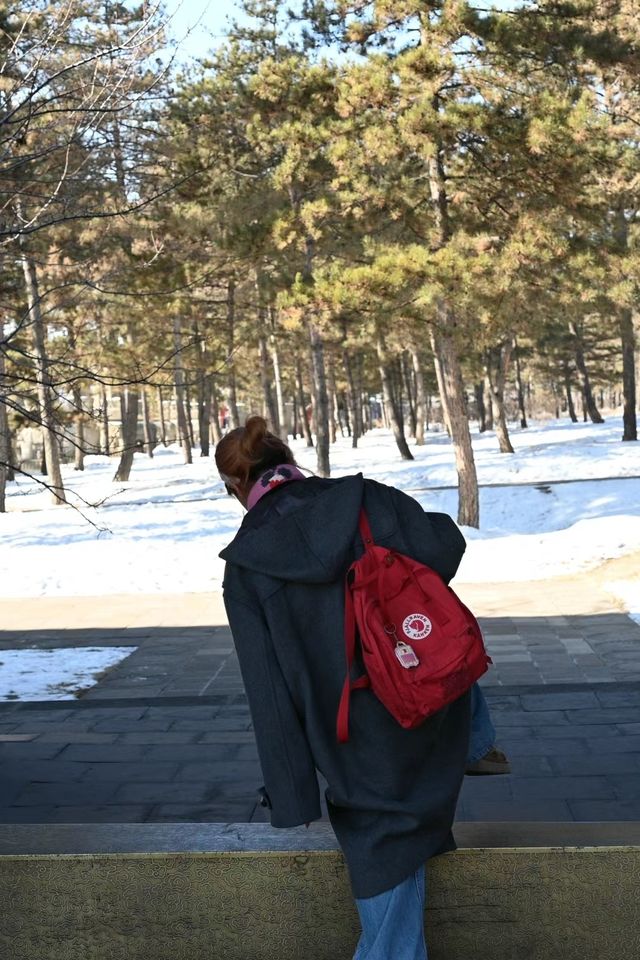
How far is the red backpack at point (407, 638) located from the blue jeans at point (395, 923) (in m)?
0.37

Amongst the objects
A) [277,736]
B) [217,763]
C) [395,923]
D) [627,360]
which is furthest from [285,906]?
[627,360]

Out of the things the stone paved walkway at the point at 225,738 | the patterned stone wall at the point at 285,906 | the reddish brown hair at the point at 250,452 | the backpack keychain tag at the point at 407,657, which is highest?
the reddish brown hair at the point at 250,452

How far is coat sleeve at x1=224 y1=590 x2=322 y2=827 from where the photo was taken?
7.95 feet

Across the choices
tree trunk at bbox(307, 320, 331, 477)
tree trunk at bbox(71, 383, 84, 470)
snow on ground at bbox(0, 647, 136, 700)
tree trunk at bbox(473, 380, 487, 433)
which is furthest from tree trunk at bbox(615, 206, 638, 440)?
snow on ground at bbox(0, 647, 136, 700)

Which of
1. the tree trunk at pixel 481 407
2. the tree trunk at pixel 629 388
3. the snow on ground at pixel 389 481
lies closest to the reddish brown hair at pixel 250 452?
the snow on ground at pixel 389 481

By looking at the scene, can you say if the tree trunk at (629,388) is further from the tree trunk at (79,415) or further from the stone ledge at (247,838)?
the stone ledge at (247,838)

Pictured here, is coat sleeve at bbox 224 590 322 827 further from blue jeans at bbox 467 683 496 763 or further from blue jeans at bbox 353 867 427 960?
blue jeans at bbox 467 683 496 763

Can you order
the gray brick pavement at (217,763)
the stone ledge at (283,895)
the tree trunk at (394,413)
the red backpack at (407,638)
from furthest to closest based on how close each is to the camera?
the tree trunk at (394,413), the gray brick pavement at (217,763), the stone ledge at (283,895), the red backpack at (407,638)

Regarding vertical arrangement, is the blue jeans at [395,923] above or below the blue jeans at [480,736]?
below

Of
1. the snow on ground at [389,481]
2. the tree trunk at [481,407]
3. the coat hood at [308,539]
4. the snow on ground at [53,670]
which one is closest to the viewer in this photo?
the coat hood at [308,539]

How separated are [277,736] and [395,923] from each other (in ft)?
1.57

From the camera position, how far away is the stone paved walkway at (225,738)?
4.92 metres

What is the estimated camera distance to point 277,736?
243 cm

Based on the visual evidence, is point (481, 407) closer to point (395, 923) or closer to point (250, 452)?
point (250, 452)
